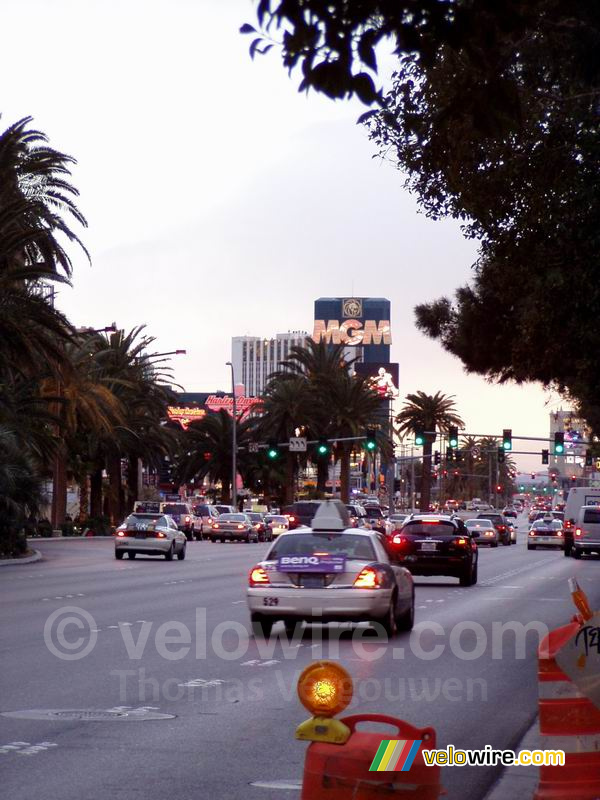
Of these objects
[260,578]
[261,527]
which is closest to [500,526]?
[261,527]

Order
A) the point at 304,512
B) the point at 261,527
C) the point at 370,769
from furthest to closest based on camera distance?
the point at 261,527, the point at 304,512, the point at 370,769

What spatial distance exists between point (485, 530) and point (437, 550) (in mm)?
38570

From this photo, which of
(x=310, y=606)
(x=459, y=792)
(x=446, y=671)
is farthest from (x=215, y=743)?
(x=310, y=606)

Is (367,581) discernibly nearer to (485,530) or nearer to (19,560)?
(19,560)

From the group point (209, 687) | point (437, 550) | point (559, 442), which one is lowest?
point (209, 687)

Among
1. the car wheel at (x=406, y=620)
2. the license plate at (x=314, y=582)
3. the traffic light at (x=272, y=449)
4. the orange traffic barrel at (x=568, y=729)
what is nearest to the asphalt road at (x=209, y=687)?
the car wheel at (x=406, y=620)

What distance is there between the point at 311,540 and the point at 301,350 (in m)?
68.7

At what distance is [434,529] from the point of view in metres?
32.1

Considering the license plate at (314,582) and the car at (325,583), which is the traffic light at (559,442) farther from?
the license plate at (314,582)

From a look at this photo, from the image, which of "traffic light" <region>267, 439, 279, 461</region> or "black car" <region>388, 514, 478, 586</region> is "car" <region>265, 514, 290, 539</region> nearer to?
"traffic light" <region>267, 439, 279, 461</region>

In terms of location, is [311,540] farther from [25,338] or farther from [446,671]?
[25,338]

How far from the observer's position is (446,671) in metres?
14.9

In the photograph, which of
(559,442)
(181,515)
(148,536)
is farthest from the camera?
(181,515)

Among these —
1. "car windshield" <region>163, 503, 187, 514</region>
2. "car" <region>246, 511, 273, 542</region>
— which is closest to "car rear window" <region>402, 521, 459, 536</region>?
"car" <region>246, 511, 273, 542</region>
